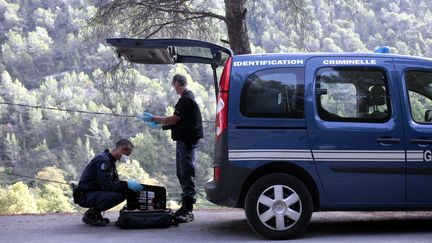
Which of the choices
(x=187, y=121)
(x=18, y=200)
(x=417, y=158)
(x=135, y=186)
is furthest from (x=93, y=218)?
(x=18, y=200)

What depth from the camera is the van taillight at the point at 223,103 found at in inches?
237

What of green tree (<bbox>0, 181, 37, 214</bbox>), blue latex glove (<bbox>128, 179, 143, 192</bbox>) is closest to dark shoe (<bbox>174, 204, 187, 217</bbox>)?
blue latex glove (<bbox>128, 179, 143, 192</bbox>)

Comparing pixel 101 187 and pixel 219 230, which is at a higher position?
pixel 101 187

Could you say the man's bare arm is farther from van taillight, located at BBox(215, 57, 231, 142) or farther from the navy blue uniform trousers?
van taillight, located at BBox(215, 57, 231, 142)

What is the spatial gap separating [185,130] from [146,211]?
1.04 m

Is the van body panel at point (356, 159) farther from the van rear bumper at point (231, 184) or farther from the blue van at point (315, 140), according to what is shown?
the van rear bumper at point (231, 184)

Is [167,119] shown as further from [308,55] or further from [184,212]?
[308,55]

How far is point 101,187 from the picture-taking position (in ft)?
22.7

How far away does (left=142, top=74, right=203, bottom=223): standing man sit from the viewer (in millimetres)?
7000

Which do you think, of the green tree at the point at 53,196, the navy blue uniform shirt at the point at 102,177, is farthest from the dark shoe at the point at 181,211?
the green tree at the point at 53,196

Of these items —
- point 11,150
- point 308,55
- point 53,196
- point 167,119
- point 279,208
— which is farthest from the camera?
point 11,150

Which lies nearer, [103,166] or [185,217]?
[103,166]

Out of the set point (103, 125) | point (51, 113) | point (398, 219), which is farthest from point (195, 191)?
point (51, 113)

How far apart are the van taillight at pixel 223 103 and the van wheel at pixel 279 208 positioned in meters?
0.68
